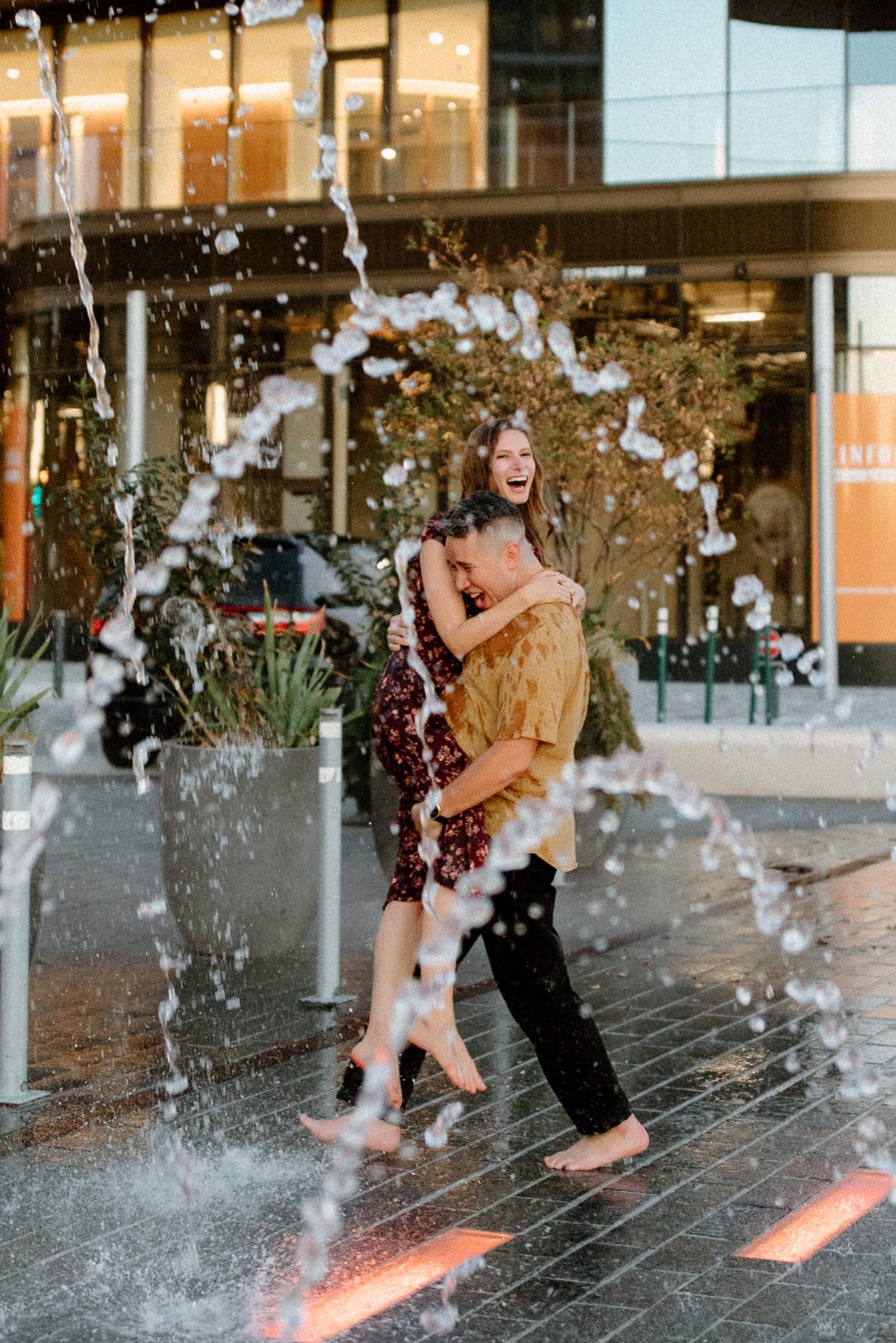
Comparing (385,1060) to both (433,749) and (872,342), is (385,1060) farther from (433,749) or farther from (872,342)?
(872,342)

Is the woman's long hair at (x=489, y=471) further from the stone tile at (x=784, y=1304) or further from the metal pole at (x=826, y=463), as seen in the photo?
the metal pole at (x=826, y=463)

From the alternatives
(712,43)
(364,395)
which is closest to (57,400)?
(364,395)

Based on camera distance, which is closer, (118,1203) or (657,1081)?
(118,1203)

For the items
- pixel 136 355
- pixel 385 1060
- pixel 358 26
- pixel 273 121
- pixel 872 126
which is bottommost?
pixel 385 1060

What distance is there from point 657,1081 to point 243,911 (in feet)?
8.17

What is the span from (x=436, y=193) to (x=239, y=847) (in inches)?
713

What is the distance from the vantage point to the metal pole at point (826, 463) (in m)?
21.7

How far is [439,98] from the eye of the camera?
84.0ft

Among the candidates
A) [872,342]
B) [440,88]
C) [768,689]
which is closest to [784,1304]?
[768,689]

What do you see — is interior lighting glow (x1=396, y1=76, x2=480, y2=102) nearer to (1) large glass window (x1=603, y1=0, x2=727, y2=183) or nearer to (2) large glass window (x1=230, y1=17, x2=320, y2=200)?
(2) large glass window (x1=230, y1=17, x2=320, y2=200)

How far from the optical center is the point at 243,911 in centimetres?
770

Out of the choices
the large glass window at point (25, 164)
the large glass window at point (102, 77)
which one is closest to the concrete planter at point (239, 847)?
the large glass window at point (25, 164)

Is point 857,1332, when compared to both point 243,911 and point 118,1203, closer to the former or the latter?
point 118,1203

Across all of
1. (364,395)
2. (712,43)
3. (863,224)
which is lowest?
(364,395)
